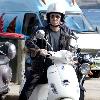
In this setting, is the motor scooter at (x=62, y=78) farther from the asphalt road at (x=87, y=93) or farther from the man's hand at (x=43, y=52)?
the asphalt road at (x=87, y=93)

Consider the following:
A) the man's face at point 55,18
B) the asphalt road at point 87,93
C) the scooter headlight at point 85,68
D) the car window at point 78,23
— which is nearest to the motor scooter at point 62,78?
the scooter headlight at point 85,68

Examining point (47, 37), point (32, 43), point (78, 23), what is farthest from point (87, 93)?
point (78, 23)

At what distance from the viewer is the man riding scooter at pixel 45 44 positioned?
19.9 ft

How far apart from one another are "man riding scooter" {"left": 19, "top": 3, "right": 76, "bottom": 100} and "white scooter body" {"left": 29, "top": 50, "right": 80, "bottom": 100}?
23 centimetres

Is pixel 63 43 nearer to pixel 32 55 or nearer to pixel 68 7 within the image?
pixel 32 55

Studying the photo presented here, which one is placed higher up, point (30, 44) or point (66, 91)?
point (30, 44)

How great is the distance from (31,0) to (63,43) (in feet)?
35.2

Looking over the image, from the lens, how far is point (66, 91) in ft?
18.0

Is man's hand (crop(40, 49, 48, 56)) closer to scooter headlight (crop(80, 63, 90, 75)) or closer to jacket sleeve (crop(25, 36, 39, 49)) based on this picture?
jacket sleeve (crop(25, 36, 39, 49))

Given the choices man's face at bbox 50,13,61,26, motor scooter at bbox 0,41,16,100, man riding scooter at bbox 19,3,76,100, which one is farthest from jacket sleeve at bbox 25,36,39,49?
motor scooter at bbox 0,41,16,100

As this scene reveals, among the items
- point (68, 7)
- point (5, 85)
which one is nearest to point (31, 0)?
point (68, 7)

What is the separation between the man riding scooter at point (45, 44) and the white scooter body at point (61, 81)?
0.75 feet

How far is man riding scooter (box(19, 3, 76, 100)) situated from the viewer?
19.9 ft

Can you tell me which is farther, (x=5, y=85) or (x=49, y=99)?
(x=5, y=85)
